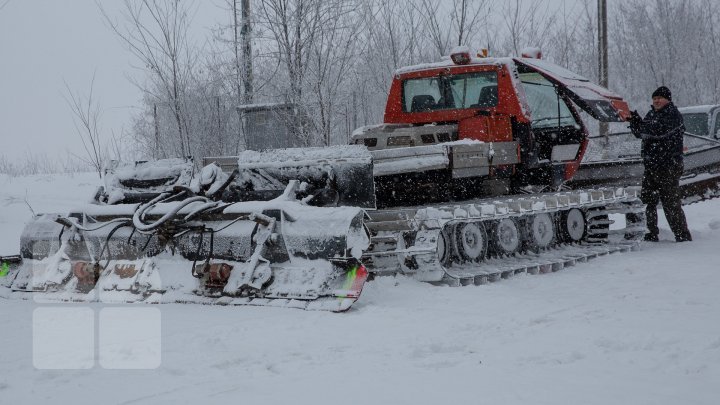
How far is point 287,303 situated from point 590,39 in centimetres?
2892

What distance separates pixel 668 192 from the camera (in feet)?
30.0

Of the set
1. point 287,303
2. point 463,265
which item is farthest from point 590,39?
point 287,303

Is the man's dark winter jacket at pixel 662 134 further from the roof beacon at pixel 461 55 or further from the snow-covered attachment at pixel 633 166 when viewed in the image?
the roof beacon at pixel 461 55

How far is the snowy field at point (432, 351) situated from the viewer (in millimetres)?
3656

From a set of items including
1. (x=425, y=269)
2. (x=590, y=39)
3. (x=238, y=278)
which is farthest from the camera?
(x=590, y=39)

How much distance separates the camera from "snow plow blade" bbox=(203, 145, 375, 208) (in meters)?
6.65

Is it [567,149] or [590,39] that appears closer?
[567,149]

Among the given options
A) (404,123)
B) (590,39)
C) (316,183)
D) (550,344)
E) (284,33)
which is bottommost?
(550,344)

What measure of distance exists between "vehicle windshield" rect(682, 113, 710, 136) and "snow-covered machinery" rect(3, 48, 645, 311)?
22.1 ft

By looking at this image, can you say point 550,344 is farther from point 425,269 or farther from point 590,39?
point 590,39

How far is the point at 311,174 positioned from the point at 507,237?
228 cm

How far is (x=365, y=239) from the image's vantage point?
→ 6090mm

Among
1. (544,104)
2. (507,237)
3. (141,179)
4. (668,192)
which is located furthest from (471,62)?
(141,179)

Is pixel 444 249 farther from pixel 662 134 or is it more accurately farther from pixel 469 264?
pixel 662 134
